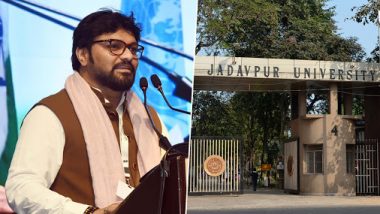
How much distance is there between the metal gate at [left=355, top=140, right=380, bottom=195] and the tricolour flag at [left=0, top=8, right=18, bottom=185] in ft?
60.0

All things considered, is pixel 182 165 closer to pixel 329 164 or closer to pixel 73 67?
pixel 73 67

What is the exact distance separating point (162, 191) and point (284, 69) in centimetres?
1688

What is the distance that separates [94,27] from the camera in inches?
85.7

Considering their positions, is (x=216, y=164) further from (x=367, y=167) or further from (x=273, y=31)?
(x=273, y=31)

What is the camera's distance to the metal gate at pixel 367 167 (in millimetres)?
19219

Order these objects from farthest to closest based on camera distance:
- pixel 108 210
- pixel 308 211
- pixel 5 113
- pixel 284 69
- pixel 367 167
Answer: pixel 367 167 < pixel 284 69 < pixel 308 211 < pixel 5 113 < pixel 108 210

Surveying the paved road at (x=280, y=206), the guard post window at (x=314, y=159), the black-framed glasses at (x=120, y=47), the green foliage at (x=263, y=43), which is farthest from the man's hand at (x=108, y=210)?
the guard post window at (x=314, y=159)

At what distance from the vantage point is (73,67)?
2162 mm

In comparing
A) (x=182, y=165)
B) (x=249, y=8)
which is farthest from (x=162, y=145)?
(x=249, y=8)

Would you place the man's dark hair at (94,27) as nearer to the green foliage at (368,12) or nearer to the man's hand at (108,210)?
the man's hand at (108,210)

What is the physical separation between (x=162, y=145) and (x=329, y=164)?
17353 mm

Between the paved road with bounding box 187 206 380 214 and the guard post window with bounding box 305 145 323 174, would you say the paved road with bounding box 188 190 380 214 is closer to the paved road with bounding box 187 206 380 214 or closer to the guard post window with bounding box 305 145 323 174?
the paved road with bounding box 187 206 380 214

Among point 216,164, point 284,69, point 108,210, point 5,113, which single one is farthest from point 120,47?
point 284,69

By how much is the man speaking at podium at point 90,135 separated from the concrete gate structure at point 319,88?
15751 mm
